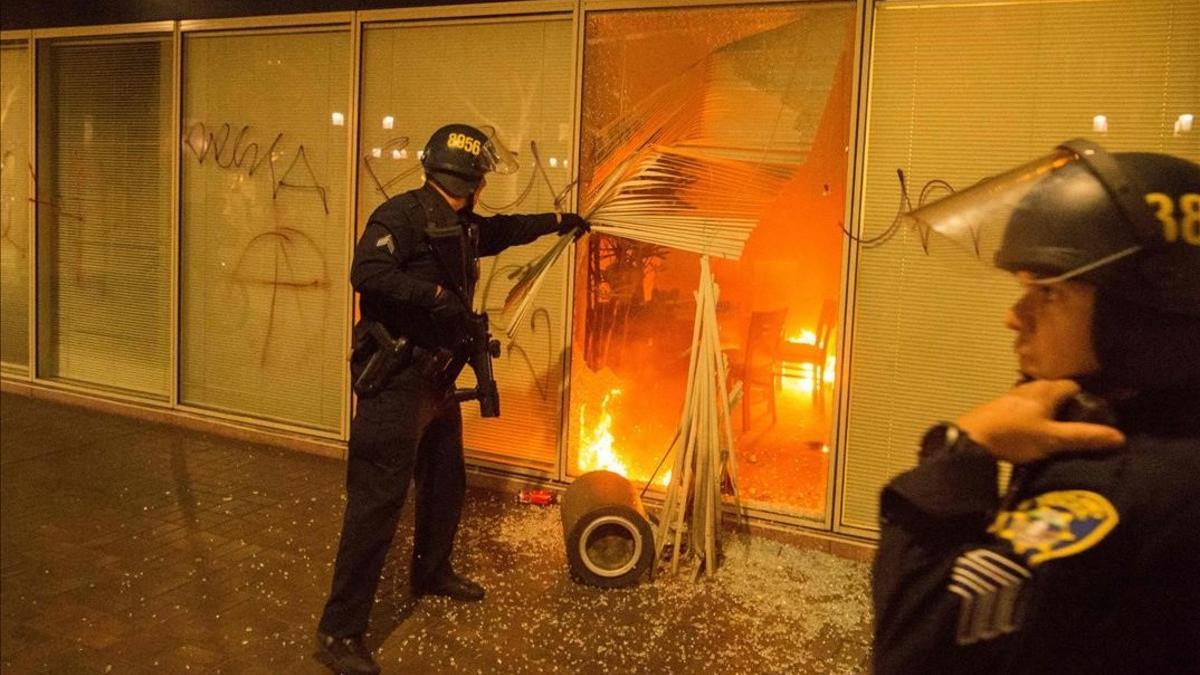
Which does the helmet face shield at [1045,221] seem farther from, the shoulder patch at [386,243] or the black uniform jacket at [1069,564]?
the shoulder patch at [386,243]

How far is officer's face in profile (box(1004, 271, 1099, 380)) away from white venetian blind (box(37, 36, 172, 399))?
7.56 m

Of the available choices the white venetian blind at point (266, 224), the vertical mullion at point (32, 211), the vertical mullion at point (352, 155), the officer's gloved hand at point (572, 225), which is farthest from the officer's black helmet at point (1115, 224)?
the vertical mullion at point (32, 211)

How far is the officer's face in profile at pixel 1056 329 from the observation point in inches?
54.3

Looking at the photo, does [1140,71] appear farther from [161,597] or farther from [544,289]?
[161,597]

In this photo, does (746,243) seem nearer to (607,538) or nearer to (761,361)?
(761,361)

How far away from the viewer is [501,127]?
622 cm

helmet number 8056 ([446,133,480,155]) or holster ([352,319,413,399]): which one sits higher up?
helmet number 8056 ([446,133,480,155])

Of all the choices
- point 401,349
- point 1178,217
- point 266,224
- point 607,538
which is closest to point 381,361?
point 401,349

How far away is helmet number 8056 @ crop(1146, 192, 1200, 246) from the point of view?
1.33m

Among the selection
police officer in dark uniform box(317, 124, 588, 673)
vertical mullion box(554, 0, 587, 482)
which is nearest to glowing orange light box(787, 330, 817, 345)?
vertical mullion box(554, 0, 587, 482)

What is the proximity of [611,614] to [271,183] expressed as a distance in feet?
14.5

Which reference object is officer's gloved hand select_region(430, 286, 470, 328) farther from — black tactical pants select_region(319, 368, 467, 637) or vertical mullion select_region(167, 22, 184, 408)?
vertical mullion select_region(167, 22, 184, 408)

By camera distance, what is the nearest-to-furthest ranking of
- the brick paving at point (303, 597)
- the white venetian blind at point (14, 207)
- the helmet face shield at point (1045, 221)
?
the helmet face shield at point (1045, 221) → the brick paving at point (303, 597) → the white venetian blind at point (14, 207)

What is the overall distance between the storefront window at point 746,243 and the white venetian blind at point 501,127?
7.3 inches
